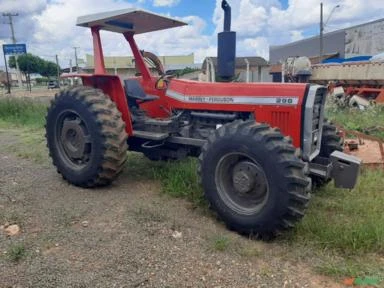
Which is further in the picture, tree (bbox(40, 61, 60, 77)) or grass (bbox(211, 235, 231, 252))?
tree (bbox(40, 61, 60, 77))

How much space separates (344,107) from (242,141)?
11.0 m

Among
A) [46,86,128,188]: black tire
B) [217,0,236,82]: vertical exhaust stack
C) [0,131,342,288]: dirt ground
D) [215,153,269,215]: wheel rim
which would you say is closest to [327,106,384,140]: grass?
[217,0,236,82]: vertical exhaust stack

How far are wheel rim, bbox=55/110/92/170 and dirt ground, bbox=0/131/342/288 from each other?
1.57 ft

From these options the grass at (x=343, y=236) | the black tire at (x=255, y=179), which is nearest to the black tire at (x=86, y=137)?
the black tire at (x=255, y=179)

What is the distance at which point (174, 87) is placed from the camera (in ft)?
16.2

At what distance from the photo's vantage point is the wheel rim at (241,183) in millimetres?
3607

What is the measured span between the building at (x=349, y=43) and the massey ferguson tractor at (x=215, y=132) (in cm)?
2651

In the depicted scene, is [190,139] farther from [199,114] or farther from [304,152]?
[304,152]

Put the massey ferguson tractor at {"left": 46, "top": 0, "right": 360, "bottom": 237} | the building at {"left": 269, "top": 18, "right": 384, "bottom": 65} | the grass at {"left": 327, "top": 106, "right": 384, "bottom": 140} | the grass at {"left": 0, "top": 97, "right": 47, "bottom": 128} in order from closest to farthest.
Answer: the massey ferguson tractor at {"left": 46, "top": 0, "right": 360, "bottom": 237}
the grass at {"left": 327, "top": 106, "right": 384, "bottom": 140}
the grass at {"left": 0, "top": 97, "right": 47, "bottom": 128}
the building at {"left": 269, "top": 18, "right": 384, "bottom": 65}

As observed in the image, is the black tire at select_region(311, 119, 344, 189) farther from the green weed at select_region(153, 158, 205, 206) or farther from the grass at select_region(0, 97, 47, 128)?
the grass at select_region(0, 97, 47, 128)

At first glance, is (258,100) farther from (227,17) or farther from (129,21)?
(129,21)

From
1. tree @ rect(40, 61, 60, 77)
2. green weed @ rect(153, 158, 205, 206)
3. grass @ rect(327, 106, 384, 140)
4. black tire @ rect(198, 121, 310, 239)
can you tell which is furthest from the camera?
tree @ rect(40, 61, 60, 77)

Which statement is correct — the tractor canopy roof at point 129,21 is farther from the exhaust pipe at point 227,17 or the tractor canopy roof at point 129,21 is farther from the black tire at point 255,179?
the black tire at point 255,179

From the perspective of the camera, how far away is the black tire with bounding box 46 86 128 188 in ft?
14.9
